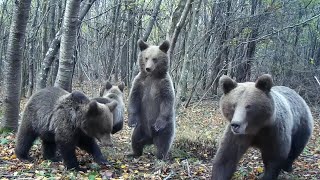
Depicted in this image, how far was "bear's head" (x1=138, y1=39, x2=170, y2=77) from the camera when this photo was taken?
8.39 metres

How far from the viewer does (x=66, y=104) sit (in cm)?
715

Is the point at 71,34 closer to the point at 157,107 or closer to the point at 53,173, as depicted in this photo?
the point at 157,107

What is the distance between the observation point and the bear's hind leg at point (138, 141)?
859 centimetres

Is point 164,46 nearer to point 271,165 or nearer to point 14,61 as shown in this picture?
point 14,61

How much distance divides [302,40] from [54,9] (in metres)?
18.1

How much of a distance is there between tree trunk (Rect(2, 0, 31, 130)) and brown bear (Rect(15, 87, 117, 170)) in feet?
5.71

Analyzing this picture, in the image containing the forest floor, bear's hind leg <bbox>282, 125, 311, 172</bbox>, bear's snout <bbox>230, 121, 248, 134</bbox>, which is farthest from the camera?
bear's hind leg <bbox>282, 125, 311, 172</bbox>

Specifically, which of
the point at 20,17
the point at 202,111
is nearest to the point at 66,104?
the point at 20,17

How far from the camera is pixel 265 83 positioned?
5465mm

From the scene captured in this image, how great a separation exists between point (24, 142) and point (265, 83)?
14.7ft

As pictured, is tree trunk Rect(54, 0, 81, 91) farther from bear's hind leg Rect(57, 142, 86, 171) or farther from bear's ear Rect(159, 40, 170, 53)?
bear's hind leg Rect(57, 142, 86, 171)

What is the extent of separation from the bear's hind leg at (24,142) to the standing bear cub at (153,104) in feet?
6.66

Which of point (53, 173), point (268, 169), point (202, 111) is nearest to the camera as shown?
point (268, 169)

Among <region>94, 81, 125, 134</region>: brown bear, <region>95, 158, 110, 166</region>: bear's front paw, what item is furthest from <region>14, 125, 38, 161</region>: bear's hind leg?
<region>94, 81, 125, 134</region>: brown bear
